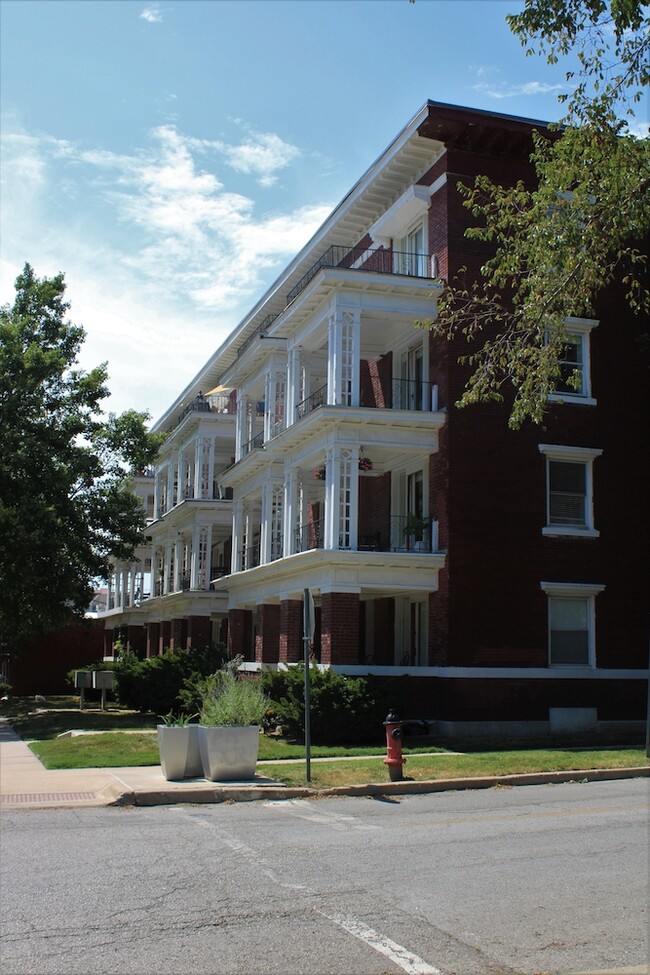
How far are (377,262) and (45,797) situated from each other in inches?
714

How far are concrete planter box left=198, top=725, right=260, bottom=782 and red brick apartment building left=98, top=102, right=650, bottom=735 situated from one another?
7.58 m

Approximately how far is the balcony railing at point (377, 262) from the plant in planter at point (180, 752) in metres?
12.3

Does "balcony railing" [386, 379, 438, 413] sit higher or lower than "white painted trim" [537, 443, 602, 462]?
higher

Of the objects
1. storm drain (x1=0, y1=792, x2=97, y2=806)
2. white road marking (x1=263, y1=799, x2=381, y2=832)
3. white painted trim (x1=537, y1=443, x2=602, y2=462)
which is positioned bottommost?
storm drain (x1=0, y1=792, x2=97, y2=806)

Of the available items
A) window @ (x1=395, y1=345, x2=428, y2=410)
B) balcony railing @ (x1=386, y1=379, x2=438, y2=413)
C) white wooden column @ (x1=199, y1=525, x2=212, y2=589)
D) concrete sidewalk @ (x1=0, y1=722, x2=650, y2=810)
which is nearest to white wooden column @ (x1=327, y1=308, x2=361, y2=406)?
balcony railing @ (x1=386, y1=379, x2=438, y2=413)

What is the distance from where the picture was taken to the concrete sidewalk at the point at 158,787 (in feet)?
42.3

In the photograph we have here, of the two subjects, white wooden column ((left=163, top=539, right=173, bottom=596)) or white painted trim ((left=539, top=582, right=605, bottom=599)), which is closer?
white painted trim ((left=539, top=582, right=605, bottom=599))

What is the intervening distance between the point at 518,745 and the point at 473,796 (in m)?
6.11

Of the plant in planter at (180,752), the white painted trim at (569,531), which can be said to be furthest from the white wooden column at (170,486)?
the plant in planter at (180,752)

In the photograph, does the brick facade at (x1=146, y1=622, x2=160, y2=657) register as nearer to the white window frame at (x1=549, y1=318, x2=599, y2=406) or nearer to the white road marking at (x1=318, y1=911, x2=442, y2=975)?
the white window frame at (x1=549, y1=318, x2=599, y2=406)

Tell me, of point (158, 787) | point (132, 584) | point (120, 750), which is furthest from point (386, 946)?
point (132, 584)

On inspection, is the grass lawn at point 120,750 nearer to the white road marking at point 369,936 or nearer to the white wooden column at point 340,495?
the white wooden column at point 340,495

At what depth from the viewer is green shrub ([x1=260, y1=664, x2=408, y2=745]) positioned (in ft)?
63.6

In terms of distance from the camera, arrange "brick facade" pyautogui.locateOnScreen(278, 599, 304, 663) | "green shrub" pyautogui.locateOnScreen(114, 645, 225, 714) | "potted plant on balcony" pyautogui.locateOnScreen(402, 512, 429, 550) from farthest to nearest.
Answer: "green shrub" pyautogui.locateOnScreen(114, 645, 225, 714) < "brick facade" pyautogui.locateOnScreen(278, 599, 304, 663) < "potted plant on balcony" pyautogui.locateOnScreen(402, 512, 429, 550)
